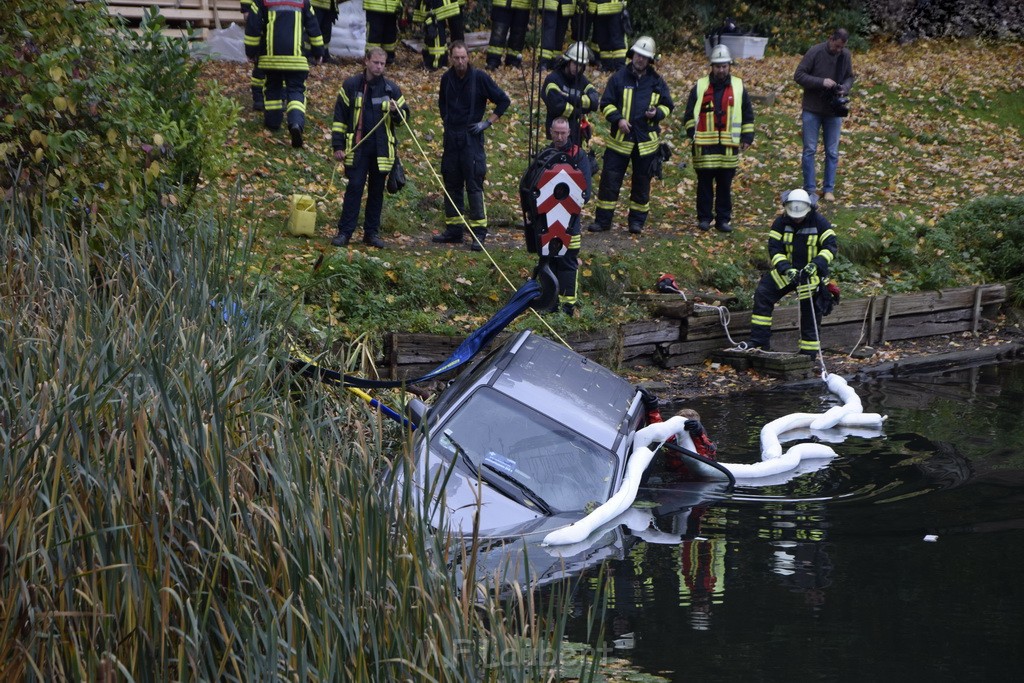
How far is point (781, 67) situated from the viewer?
70.8 feet

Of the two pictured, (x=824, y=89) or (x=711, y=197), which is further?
(x=824, y=89)

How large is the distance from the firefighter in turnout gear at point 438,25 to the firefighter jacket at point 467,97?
5970mm

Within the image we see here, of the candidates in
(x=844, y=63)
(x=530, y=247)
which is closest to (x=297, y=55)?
(x=530, y=247)

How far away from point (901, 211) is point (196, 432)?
13.5 meters

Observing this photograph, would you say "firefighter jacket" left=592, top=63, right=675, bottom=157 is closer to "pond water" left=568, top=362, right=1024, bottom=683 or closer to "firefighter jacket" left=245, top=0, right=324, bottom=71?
"firefighter jacket" left=245, top=0, right=324, bottom=71

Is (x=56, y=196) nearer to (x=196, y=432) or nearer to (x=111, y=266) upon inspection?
(x=111, y=266)

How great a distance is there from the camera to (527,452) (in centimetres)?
674

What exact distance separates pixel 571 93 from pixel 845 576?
25.8ft

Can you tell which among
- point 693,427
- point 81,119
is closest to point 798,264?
point 693,427

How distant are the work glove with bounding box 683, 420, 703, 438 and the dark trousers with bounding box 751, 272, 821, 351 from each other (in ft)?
14.2

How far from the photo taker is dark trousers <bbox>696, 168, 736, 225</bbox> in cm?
1424

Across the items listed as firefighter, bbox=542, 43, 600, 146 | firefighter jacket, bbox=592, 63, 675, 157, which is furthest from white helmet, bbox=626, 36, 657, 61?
firefighter, bbox=542, 43, 600, 146

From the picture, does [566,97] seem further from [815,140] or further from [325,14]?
[325,14]

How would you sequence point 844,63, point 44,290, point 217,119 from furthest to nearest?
point 844,63
point 217,119
point 44,290
